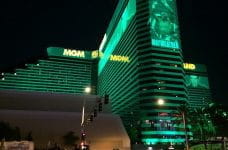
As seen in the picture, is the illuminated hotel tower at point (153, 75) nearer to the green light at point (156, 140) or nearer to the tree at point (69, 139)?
the green light at point (156, 140)

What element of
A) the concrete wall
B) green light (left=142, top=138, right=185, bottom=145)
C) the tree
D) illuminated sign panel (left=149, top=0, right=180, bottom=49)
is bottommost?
green light (left=142, top=138, right=185, bottom=145)

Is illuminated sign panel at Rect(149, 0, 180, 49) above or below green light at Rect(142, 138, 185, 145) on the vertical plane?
above

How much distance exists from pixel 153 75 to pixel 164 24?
32.8m

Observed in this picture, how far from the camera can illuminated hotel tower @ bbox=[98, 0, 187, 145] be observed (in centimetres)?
16450

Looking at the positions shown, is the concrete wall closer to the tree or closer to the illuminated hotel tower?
the tree

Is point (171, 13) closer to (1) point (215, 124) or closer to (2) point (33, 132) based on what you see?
(1) point (215, 124)

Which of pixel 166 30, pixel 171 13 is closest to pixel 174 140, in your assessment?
pixel 166 30

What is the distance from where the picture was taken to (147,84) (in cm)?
17112

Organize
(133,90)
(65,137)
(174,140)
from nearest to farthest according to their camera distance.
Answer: (65,137) → (174,140) → (133,90)

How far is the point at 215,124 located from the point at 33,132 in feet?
192

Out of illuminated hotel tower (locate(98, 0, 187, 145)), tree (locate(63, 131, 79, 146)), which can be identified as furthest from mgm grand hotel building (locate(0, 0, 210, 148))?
tree (locate(63, 131, 79, 146))

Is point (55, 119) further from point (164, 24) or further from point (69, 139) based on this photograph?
point (164, 24)

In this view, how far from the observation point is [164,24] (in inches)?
7219

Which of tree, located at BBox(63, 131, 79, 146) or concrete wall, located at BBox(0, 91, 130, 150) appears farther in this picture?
concrete wall, located at BBox(0, 91, 130, 150)
